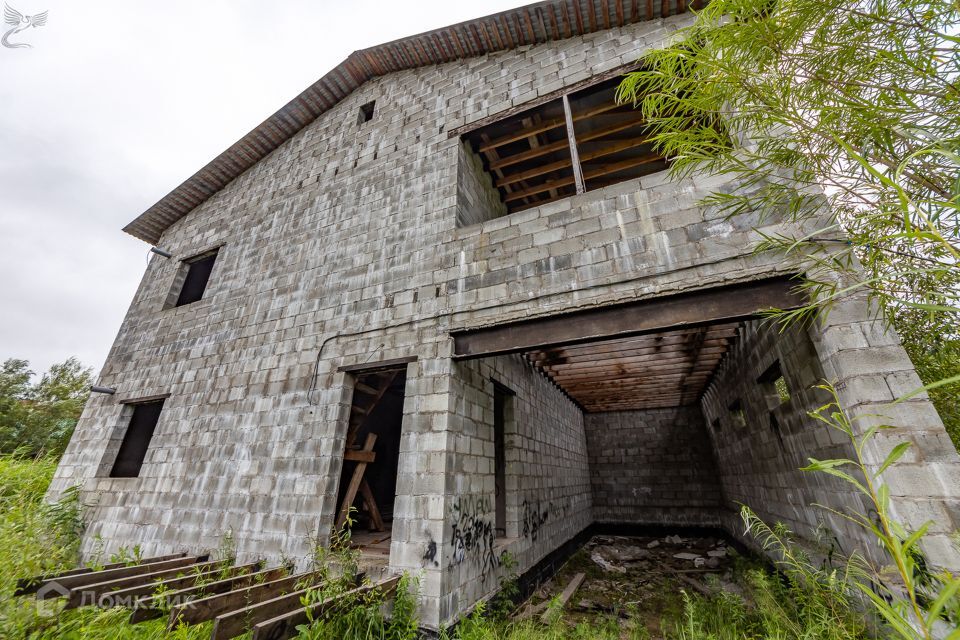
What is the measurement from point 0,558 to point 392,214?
22.4 ft

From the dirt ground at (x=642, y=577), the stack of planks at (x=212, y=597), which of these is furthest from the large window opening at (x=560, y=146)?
the dirt ground at (x=642, y=577)

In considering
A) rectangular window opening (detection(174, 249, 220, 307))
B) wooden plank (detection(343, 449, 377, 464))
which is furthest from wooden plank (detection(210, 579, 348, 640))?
rectangular window opening (detection(174, 249, 220, 307))

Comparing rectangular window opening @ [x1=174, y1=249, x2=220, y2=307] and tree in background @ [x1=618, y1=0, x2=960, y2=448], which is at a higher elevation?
rectangular window opening @ [x1=174, y1=249, x2=220, y2=307]

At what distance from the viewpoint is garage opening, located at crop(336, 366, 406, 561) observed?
5730 millimetres

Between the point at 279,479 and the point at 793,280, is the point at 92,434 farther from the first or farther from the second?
the point at 793,280

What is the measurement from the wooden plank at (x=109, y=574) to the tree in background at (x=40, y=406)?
1371 cm

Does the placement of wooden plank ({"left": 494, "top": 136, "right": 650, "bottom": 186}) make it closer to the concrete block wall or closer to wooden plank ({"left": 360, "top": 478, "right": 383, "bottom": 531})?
the concrete block wall

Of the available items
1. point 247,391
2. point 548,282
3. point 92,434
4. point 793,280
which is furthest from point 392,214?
point 92,434

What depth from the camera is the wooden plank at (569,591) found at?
5.02 meters

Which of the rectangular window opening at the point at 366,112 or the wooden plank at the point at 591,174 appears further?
the rectangular window opening at the point at 366,112

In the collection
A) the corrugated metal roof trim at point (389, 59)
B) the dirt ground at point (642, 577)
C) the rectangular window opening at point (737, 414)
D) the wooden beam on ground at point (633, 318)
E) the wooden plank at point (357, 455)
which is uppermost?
the corrugated metal roof trim at point (389, 59)

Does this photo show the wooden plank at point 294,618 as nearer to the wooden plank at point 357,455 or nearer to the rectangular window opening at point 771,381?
the wooden plank at point 357,455

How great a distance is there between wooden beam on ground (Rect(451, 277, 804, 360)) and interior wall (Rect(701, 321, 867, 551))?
0.91 meters

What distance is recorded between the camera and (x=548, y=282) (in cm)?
476
